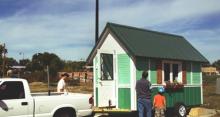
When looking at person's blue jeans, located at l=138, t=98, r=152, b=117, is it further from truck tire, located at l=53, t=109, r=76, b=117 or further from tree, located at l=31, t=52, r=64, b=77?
tree, located at l=31, t=52, r=64, b=77

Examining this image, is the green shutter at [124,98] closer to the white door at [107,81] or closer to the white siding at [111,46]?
the white door at [107,81]

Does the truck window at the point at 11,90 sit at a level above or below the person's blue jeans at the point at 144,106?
above

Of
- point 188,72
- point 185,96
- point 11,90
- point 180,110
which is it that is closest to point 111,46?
point 180,110

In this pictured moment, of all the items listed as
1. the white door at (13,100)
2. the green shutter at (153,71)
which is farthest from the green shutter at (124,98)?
the white door at (13,100)

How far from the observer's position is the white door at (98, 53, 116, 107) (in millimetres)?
17562

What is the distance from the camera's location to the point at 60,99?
13.8 m

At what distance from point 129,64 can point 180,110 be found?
10.9ft

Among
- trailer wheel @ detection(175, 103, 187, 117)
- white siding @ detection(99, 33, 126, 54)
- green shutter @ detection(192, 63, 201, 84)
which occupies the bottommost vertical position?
trailer wheel @ detection(175, 103, 187, 117)

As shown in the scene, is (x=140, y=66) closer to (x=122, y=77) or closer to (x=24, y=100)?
(x=122, y=77)

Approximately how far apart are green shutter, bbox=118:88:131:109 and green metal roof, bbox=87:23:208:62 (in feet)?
4.92

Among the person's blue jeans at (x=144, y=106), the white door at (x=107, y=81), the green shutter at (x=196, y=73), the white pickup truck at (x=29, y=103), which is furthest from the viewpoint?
the green shutter at (x=196, y=73)

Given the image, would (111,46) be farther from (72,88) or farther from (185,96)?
(72,88)

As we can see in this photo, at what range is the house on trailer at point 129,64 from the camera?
17.3m

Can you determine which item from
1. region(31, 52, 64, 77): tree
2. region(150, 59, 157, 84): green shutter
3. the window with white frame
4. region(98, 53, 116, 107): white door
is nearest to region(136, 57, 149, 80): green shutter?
region(150, 59, 157, 84): green shutter
